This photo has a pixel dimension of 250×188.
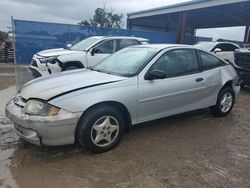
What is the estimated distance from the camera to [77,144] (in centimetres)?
417

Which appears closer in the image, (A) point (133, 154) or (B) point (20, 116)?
(B) point (20, 116)

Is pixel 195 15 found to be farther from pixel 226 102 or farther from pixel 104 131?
pixel 104 131

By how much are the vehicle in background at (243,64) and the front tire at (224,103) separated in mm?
3006

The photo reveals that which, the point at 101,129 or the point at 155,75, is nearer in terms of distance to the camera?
the point at 101,129

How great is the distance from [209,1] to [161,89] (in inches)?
567

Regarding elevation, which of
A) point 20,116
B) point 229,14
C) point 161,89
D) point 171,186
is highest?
point 229,14

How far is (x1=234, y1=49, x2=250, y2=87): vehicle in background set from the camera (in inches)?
331

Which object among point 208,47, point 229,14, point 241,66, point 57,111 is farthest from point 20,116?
point 229,14

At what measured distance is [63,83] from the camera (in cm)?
399

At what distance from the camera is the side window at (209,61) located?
532 cm

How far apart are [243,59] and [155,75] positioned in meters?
5.41

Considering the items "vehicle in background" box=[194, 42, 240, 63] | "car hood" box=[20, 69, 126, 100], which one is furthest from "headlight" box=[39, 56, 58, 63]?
"vehicle in background" box=[194, 42, 240, 63]

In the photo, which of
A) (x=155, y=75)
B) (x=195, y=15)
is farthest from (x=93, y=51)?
(x=195, y=15)

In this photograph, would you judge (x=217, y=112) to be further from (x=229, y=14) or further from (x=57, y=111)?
(x=229, y=14)
